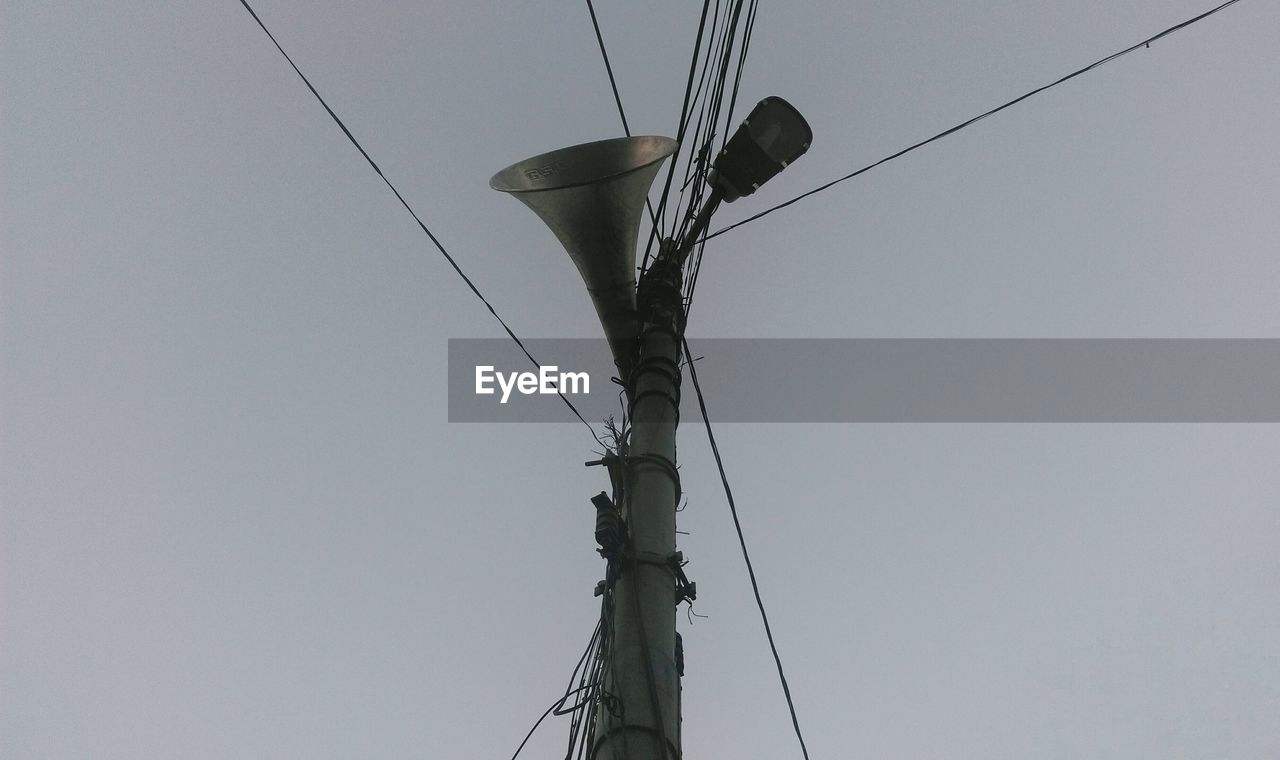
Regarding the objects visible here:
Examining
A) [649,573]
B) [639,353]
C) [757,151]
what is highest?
[757,151]

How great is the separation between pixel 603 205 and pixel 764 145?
3.09ft

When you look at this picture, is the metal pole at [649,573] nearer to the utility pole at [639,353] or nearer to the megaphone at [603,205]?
the utility pole at [639,353]

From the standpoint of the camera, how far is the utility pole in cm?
295

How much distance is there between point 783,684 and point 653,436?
1.19 metres

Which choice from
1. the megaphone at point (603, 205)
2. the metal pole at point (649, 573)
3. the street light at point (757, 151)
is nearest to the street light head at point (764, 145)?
the street light at point (757, 151)

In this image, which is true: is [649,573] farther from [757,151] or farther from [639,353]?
[757,151]

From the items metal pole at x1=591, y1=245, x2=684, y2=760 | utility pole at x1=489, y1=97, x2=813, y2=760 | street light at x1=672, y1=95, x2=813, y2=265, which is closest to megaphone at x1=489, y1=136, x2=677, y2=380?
utility pole at x1=489, y1=97, x2=813, y2=760

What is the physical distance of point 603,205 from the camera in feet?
12.9

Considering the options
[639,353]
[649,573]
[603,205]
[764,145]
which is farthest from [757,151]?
[649,573]

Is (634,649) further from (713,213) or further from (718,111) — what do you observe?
(718,111)

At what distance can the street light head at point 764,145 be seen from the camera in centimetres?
442

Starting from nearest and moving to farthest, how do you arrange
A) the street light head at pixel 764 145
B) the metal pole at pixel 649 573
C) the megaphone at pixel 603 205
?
the metal pole at pixel 649 573 < the megaphone at pixel 603 205 < the street light head at pixel 764 145

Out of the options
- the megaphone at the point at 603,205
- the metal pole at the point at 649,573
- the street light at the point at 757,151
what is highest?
the street light at the point at 757,151

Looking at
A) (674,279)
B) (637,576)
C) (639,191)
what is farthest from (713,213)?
(637,576)
